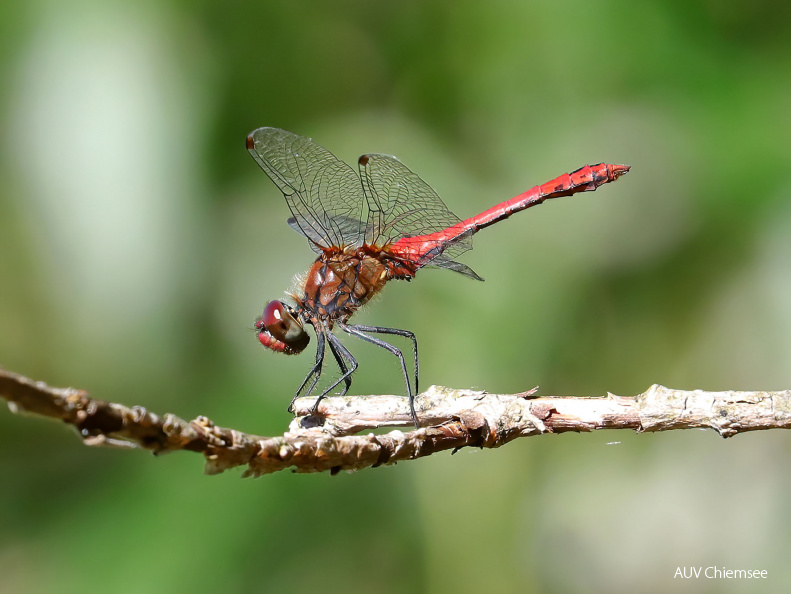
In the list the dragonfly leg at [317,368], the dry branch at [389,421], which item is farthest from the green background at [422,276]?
the dry branch at [389,421]

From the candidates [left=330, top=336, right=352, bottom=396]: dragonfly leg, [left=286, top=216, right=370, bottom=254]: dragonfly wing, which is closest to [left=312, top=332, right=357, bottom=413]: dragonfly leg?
[left=330, top=336, right=352, bottom=396]: dragonfly leg

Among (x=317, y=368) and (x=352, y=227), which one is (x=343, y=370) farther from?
(x=352, y=227)

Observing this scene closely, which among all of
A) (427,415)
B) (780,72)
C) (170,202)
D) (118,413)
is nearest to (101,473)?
(170,202)

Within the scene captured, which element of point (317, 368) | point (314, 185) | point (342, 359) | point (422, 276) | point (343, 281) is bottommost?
point (317, 368)

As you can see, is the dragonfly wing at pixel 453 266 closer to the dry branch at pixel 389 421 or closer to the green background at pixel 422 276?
the green background at pixel 422 276

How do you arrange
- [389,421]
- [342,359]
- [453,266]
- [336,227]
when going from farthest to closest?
[336,227] → [342,359] → [453,266] → [389,421]

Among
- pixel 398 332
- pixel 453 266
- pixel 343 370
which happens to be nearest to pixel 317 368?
pixel 343 370

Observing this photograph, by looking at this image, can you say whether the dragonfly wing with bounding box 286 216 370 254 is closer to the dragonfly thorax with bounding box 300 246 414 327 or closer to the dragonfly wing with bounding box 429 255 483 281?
the dragonfly thorax with bounding box 300 246 414 327

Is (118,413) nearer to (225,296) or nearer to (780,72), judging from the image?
(225,296)
